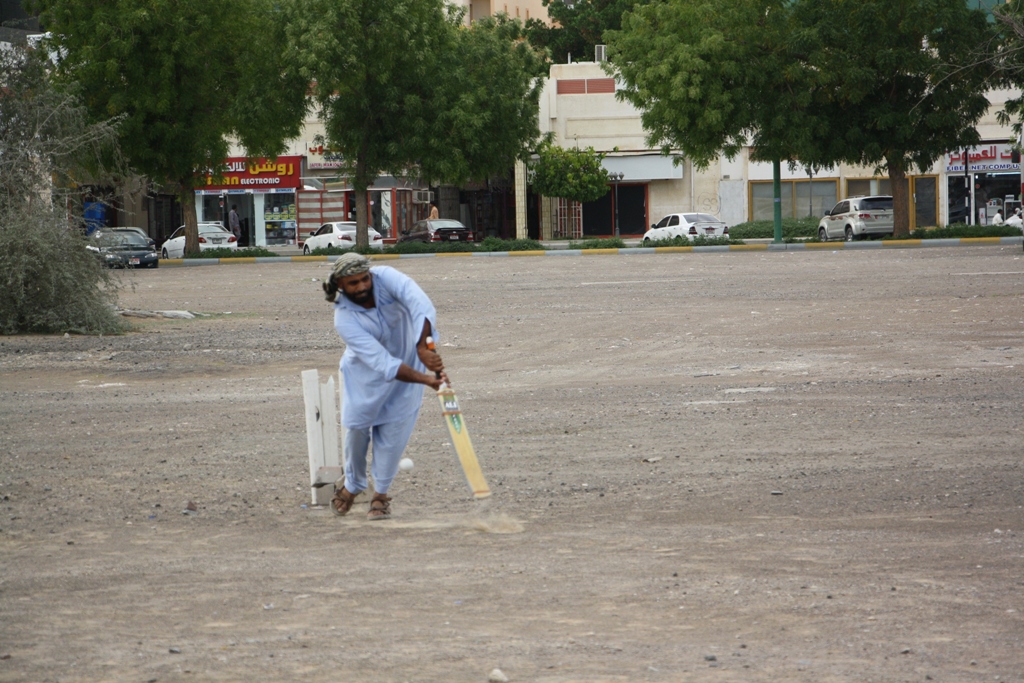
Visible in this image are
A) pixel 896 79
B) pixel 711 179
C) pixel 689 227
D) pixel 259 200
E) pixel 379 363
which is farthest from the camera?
pixel 259 200

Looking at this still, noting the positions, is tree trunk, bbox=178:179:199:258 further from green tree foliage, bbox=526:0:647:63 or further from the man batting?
the man batting

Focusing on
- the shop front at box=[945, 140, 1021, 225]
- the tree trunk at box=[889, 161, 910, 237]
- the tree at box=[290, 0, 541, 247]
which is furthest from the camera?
the shop front at box=[945, 140, 1021, 225]

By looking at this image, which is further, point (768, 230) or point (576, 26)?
point (576, 26)

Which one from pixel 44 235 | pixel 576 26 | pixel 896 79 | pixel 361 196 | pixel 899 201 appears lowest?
pixel 44 235

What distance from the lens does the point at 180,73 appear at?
42656 mm

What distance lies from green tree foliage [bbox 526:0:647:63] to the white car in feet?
85.6

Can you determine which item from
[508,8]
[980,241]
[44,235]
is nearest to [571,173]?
[980,241]

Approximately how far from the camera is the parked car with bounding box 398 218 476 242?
157 feet

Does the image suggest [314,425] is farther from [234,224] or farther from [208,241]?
[234,224]

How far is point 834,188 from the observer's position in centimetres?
5669

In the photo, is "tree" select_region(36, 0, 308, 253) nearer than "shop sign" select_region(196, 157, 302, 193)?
Yes

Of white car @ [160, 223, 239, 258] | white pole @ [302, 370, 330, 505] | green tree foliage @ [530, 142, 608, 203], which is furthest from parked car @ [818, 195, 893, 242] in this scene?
white pole @ [302, 370, 330, 505]

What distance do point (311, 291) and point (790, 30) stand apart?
20852 mm

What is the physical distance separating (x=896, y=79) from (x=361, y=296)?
118 feet
